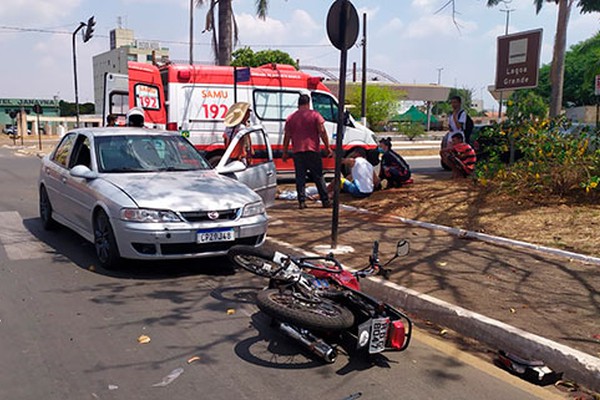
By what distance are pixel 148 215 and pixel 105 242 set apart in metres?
0.77

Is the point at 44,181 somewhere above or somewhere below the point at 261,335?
above

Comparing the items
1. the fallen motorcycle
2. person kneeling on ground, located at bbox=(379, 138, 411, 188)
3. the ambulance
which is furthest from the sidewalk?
the ambulance

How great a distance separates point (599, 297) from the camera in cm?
511

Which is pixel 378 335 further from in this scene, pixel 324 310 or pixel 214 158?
pixel 214 158

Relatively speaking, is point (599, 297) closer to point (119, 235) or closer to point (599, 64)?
point (119, 235)

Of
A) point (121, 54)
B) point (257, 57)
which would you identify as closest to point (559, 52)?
point (257, 57)

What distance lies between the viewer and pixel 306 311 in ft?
13.3

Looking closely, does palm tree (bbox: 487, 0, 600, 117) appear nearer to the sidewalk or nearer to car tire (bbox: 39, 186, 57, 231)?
the sidewalk

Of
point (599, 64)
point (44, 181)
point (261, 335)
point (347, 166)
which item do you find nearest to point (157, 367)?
point (261, 335)

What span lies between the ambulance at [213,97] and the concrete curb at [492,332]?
294 inches

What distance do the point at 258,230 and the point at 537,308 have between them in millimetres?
2984

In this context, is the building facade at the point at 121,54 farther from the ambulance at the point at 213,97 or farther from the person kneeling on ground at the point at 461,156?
the person kneeling on ground at the point at 461,156

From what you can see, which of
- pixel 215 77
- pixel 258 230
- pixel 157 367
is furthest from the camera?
pixel 215 77

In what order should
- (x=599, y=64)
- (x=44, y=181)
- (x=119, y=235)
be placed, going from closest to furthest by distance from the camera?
1. (x=119, y=235)
2. (x=44, y=181)
3. (x=599, y=64)
